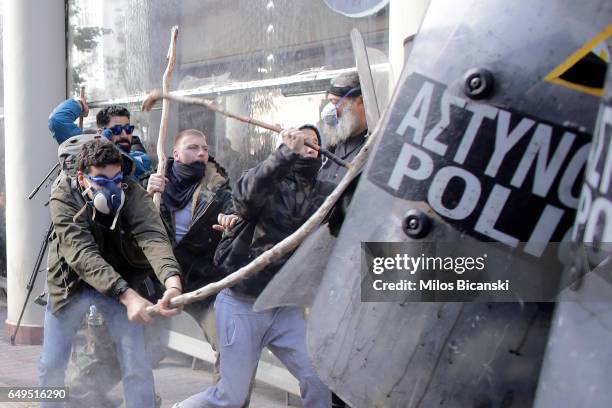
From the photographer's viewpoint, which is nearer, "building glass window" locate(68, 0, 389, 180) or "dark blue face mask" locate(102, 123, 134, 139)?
"building glass window" locate(68, 0, 389, 180)

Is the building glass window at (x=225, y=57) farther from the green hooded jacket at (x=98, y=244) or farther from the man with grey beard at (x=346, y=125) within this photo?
the green hooded jacket at (x=98, y=244)

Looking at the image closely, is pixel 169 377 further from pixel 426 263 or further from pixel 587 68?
pixel 587 68

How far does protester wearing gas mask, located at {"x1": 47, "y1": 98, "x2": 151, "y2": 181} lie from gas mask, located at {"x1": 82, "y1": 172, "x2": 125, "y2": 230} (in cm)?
86

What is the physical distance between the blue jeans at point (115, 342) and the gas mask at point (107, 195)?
1.36ft

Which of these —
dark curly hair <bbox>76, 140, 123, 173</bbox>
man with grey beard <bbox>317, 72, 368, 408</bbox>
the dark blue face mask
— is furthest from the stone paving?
man with grey beard <bbox>317, 72, 368, 408</bbox>

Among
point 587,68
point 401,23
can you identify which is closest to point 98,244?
point 401,23

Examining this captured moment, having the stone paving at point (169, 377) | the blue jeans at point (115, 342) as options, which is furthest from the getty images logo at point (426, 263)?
the stone paving at point (169, 377)

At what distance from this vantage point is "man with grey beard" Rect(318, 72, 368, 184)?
10.2 feet

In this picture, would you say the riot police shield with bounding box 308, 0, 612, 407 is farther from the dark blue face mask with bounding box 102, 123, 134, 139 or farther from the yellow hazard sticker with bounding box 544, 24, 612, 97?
the dark blue face mask with bounding box 102, 123, 134, 139

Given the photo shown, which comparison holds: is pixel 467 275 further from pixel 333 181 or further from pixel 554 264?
pixel 333 181

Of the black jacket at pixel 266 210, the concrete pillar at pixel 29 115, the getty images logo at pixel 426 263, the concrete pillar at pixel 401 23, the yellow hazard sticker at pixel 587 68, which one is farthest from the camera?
the concrete pillar at pixel 29 115

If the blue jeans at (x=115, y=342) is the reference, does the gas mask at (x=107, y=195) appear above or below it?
above

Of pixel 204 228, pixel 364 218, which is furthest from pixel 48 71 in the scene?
pixel 364 218

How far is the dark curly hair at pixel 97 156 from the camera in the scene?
3332 mm
